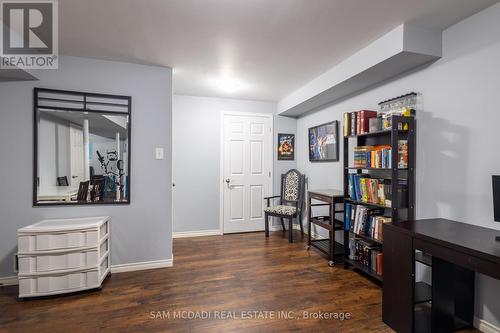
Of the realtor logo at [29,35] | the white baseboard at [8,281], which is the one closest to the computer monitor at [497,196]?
the realtor logo at [29,35]

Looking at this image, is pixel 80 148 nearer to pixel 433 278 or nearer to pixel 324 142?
pixel 324 142

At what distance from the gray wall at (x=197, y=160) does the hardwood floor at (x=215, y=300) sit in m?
1.07

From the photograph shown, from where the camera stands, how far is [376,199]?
2.49m

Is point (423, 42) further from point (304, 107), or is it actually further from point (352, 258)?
point (352, 258)

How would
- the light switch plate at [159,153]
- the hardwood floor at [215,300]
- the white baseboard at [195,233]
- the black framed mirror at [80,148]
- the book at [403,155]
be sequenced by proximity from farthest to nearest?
the white baseboard at [195,233], the light switch plate at [159,153], the black framed mirror at [80,148], the book at [403,155], the hardwood floor at [215,300]

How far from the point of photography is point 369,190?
102 inches

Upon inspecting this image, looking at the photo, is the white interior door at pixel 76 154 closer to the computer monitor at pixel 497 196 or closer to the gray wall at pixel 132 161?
the gray wall at pixel 132 161

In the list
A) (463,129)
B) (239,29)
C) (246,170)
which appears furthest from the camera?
(246,170)

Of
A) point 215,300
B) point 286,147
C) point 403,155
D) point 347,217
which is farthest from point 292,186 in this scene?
point 215,300

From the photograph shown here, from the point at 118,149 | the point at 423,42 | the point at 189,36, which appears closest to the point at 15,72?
the point at 118,149

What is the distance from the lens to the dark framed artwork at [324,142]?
3.52 meters

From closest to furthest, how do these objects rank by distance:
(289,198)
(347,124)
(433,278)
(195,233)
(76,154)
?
(433,278), (76,154), (347,124), (195,233), (289,198)

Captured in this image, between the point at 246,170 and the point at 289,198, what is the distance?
902 mm

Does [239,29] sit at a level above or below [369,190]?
above
